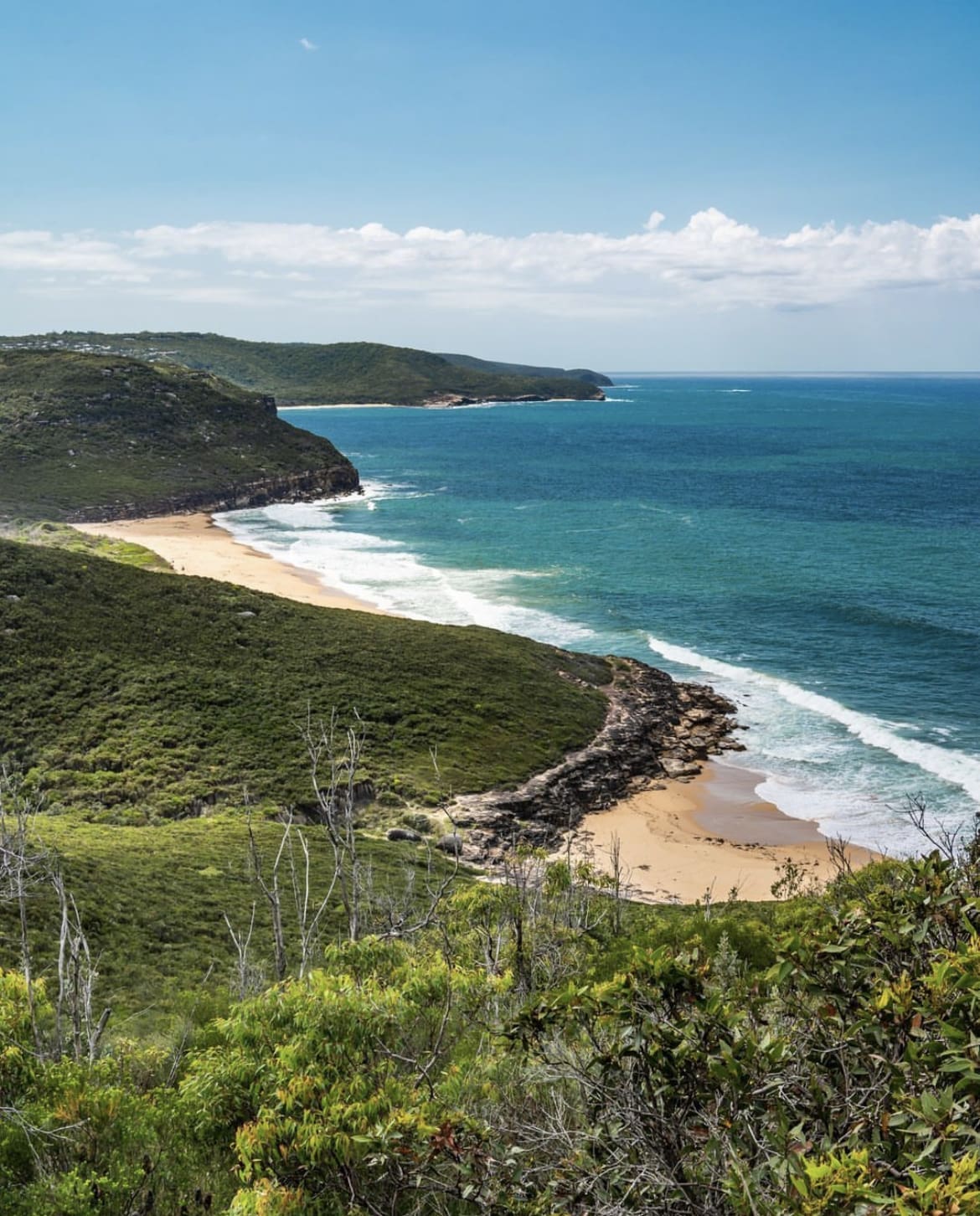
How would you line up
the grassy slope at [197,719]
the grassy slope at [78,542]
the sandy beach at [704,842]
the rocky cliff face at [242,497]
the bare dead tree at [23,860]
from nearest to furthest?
the bare dead tree at [23,860]
the grassy slope at [197,719]
the sandy beach at [704,842]
the grassy slope at [78,542]
the rocky cliff face at [242,497]

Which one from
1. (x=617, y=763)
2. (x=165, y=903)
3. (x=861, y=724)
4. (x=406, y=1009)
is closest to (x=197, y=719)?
(x=165, y=903)

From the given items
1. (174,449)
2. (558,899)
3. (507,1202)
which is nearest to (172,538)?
(174,449)

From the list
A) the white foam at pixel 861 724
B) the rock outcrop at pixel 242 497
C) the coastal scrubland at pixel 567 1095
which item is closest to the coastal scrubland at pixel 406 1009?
the coastal scrubland at pixel 567 1095

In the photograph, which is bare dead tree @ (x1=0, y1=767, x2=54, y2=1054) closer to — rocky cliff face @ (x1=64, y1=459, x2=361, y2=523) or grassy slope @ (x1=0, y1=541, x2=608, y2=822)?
grassy slope @ (x1=0, y1=541, x2=608, y2=822)

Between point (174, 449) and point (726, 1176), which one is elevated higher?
point (174, 449)

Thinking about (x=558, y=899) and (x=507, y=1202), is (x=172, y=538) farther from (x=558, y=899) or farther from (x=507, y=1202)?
(x=507, y=1202)

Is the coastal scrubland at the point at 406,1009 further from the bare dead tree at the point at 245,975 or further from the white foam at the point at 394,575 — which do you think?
the white foam at the point at 394,575
